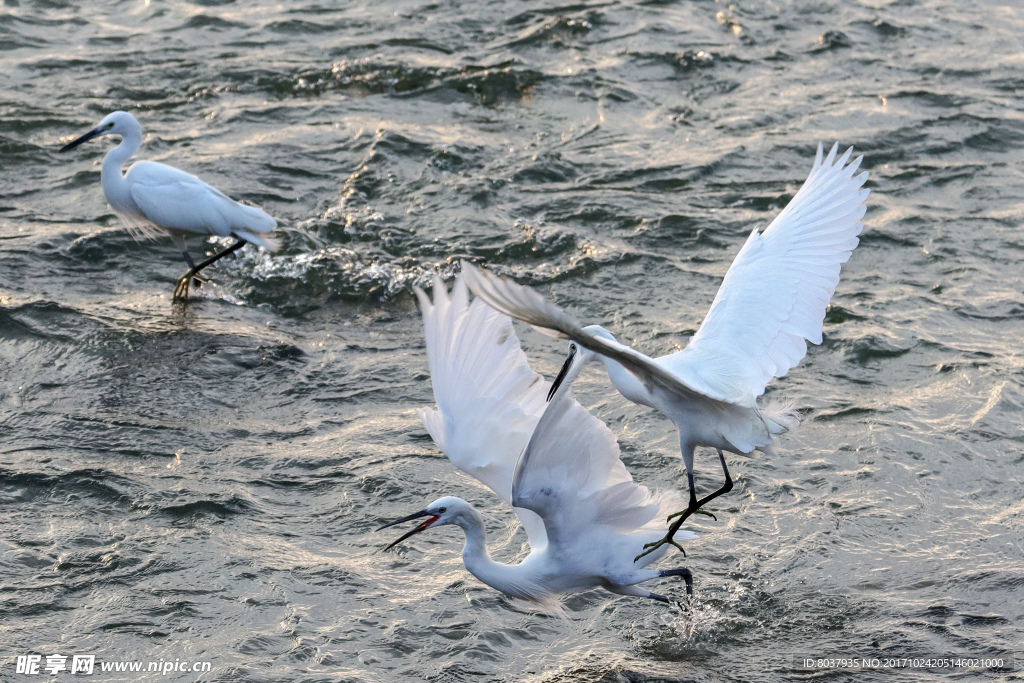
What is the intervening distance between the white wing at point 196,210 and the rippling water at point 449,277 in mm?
371

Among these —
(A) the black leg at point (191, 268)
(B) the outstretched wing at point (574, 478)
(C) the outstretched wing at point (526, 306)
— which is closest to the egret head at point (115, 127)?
(A) the black leg at point (191, 268)

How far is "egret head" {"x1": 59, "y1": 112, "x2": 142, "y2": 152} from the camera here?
7.67 m

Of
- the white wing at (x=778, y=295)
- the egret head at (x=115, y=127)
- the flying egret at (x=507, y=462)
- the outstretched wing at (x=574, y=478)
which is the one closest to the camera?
the outstretched wing at (x=574, y=478)

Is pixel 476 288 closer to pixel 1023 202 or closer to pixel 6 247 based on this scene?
pixel 6 247

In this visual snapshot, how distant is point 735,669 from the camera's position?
14.1 ft

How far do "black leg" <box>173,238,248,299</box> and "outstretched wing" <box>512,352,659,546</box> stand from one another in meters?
3.78

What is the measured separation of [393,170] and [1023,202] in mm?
4694

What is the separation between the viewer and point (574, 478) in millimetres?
4195

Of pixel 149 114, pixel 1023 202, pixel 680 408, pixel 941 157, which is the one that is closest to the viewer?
pixel 680 408

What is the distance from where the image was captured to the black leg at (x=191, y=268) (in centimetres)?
716

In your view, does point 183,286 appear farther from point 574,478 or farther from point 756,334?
point 756,334

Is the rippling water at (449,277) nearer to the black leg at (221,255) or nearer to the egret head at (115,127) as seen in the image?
the black leg at (221,255)

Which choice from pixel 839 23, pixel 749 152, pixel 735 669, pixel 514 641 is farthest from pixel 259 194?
pixel 839 23

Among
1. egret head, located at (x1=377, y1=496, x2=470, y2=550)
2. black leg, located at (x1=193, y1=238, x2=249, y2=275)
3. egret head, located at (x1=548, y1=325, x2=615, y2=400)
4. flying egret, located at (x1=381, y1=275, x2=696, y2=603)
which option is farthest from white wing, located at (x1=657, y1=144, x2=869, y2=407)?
black leg, located at (x1=193, y1=238, x2=249, y2=275)
